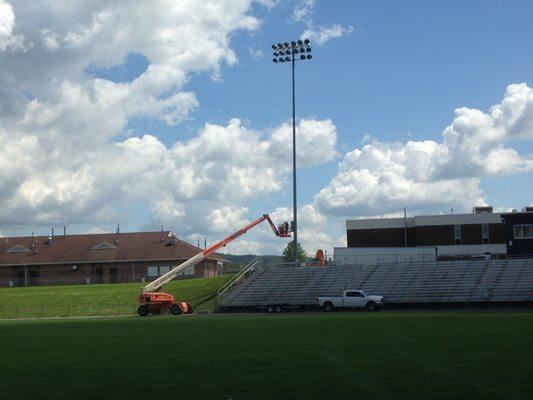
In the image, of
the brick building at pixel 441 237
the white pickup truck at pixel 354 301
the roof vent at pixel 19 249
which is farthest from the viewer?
the roof vent at pixel 19 249

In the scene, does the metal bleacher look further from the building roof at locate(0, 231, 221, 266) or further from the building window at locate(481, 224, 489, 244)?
the building roof at locate(0, 231, 221, 266)

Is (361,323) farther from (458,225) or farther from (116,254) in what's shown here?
(116,254)

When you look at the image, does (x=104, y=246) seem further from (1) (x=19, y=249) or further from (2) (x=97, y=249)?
(1) (x=19, y=249)

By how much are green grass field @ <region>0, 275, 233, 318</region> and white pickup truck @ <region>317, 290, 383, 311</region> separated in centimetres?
1140

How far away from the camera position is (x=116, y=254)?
88188 mm

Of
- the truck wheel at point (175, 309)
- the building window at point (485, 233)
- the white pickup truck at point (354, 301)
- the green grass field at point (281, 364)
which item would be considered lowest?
the truck wheel at point (175, 309)

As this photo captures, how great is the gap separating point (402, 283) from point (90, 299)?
30.4 meters

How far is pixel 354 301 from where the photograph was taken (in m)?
51.2

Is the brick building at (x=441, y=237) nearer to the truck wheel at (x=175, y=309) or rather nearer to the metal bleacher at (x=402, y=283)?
the metal bleacher at (x=402, y=283)

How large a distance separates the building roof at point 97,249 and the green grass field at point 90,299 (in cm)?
1375

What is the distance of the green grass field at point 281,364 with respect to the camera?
1396 centimetres

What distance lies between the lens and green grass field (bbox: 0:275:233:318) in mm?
61375

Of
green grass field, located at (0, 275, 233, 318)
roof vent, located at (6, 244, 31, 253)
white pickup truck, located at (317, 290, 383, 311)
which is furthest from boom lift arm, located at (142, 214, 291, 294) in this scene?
roof vent, located at (6, 244, 31, 253)

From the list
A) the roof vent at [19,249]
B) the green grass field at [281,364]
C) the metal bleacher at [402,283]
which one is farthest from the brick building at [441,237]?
the roof vent at [19,249]
